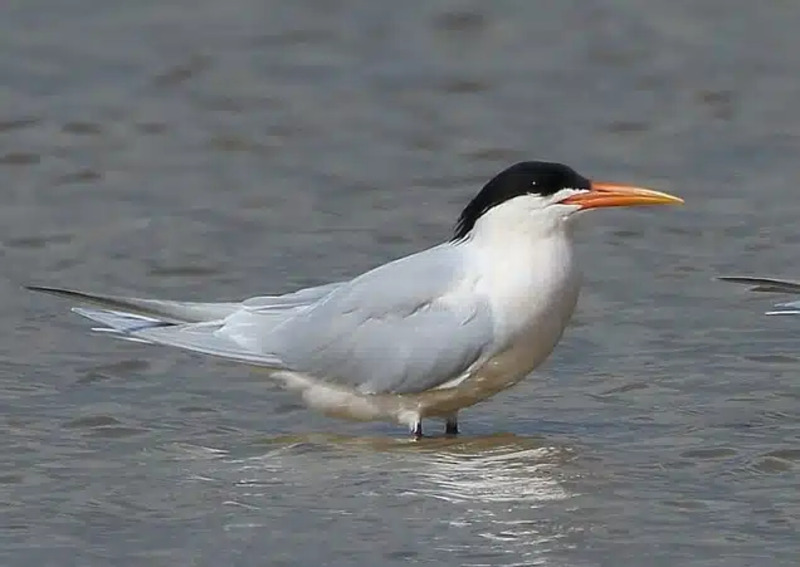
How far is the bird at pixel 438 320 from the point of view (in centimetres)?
673

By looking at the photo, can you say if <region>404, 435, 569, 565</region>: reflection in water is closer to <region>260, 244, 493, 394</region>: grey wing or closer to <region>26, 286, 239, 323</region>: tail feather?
<region>260, 244, 493, 394</region>: grey wing

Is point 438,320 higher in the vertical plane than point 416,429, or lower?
higher

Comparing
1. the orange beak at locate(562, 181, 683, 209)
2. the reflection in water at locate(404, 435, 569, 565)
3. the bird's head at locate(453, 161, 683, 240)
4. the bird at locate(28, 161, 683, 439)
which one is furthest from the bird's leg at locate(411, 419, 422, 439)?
the orange beak at locate(562, 181, 683, 209)

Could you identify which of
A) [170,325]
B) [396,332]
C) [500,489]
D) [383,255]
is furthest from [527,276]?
[383,255]

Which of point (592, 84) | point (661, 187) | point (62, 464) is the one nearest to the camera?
point (62, 464)

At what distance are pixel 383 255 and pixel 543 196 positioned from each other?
2104 mm

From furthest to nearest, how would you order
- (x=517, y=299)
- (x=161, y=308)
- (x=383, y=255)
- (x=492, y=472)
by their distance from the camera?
(x=383, y=255), (x=161, y=308), (x=517, y=299), (x=492, y=472)

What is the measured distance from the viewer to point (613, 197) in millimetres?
6734

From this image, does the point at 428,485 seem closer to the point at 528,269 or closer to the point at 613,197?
the point at 528,269

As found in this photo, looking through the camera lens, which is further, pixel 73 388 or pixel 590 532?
pixel 73 388

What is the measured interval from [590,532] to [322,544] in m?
0.68

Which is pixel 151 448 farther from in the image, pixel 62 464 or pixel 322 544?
pixel 322 544

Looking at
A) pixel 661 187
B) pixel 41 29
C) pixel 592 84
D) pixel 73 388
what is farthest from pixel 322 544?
pixel 41 29

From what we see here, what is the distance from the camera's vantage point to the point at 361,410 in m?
6.91
